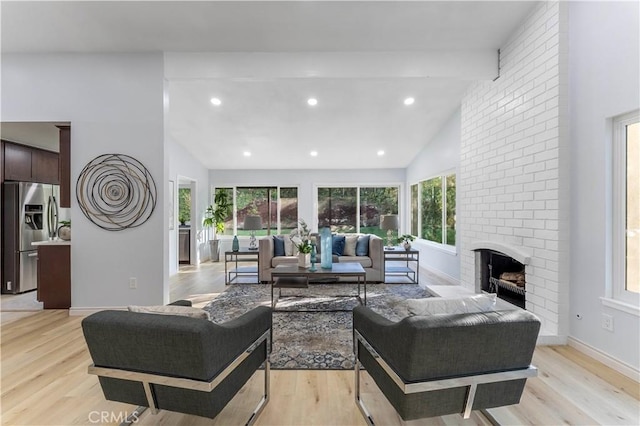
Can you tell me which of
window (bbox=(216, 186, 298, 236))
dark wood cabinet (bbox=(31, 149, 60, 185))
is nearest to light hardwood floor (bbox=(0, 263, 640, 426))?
dark wood cabinet (bbox=(31, 149, 60, 185))

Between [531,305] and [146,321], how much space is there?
352 cm

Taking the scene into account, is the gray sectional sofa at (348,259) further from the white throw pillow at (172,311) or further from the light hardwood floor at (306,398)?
the white throw pillow at (172,311)

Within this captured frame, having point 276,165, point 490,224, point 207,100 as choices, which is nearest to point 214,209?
point 276,165

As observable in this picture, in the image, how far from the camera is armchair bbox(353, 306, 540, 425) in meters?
1.33

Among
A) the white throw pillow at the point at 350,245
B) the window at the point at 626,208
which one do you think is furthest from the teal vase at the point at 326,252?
the window at the point at 626,208

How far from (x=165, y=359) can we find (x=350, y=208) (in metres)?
6.95

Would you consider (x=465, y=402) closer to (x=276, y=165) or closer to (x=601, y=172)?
(x=601, y=172)

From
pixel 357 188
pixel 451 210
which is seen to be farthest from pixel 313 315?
pixel 357 188

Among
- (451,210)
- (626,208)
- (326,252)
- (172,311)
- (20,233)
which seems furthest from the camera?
(451,210)

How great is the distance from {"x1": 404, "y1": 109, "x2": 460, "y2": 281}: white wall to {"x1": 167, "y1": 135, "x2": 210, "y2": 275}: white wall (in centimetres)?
528

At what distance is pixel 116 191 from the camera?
3520mm

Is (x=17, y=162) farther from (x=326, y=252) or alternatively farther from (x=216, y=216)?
(x=326, y=252)

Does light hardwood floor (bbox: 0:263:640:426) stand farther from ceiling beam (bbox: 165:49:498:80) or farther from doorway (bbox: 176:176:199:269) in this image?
doorway (bbox: 176:176:199:269)

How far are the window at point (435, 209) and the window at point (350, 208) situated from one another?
105 cm
